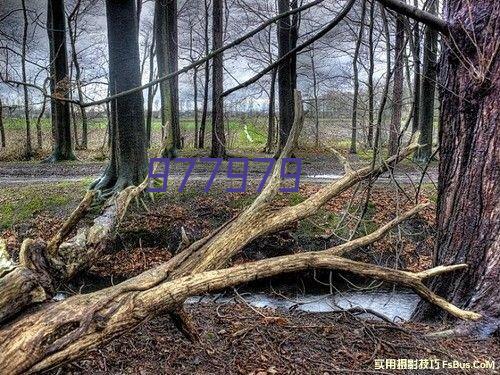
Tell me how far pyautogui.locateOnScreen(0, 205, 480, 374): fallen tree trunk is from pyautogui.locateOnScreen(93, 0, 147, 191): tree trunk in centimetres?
601

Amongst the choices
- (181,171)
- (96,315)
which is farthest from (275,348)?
(181,171)

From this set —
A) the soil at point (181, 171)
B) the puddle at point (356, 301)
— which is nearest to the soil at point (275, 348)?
the puddle at point (356, 301)

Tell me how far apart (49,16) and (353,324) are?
16.5 m

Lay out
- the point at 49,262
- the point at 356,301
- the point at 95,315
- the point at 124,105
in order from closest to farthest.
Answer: the point at 95,315 → the point at 49,262 → the point at 356,301 → the point at 124,105

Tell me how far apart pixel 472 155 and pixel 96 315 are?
317 centimetres

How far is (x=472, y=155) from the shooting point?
146 inches

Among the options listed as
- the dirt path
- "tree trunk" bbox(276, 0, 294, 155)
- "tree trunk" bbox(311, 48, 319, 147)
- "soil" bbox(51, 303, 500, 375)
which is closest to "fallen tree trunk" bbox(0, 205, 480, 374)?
"soil" bbox(51, 303, 500, 375)

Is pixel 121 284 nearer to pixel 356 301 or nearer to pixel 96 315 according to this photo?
pixel 96 315

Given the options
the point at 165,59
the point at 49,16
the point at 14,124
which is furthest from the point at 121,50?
the point at 14,124

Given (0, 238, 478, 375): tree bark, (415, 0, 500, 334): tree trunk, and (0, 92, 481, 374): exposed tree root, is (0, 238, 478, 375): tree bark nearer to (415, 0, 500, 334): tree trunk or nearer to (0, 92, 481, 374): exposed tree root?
(0, 92, 481, 374): exposed tree root

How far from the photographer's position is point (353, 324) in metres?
3.66

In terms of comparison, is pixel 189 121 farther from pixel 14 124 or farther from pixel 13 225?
pixel 13 225

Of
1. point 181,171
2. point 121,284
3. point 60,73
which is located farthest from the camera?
point 60,73

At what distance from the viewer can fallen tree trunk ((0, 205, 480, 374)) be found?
2371 millimetres
